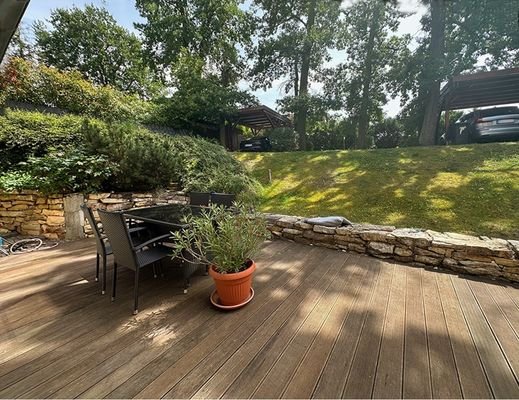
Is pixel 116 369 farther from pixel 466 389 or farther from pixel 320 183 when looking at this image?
pixel 320 183

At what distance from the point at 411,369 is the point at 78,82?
1050 cm

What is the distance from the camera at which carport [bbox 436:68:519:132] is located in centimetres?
740

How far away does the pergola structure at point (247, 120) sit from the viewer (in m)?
10.5

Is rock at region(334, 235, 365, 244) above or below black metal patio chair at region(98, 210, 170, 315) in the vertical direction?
below

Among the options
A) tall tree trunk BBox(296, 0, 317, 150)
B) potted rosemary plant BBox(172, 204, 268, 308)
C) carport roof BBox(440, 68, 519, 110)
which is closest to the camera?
potted rosemary plant BBox(172, 204, 268, 308)

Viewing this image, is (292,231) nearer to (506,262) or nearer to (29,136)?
(506,262)

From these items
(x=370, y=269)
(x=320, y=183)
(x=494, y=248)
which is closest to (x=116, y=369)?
(x=370, y=269)

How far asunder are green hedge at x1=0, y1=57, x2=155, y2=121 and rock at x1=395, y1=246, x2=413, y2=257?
7255mm

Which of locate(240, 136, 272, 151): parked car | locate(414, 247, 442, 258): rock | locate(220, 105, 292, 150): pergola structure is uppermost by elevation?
locate(220, 105, 292, 150): pergola structure

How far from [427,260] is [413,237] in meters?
0.31

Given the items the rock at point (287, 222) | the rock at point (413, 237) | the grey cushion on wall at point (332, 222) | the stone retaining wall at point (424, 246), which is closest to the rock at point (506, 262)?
the stone retaining wall at point (424, 246)

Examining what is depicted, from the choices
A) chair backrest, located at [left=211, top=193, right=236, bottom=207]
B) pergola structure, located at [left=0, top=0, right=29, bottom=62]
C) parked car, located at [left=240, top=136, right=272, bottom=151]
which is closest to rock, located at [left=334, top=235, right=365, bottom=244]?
chair backrest, located at [left=211, top=193, right=236, bottom=207]

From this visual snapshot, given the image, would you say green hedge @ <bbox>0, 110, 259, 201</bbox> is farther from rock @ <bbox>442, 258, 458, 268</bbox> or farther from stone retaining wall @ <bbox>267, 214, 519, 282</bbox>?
rock @ <bbox>442, 258, 458, 268</bbox>

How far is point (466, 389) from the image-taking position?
50.3 inches
